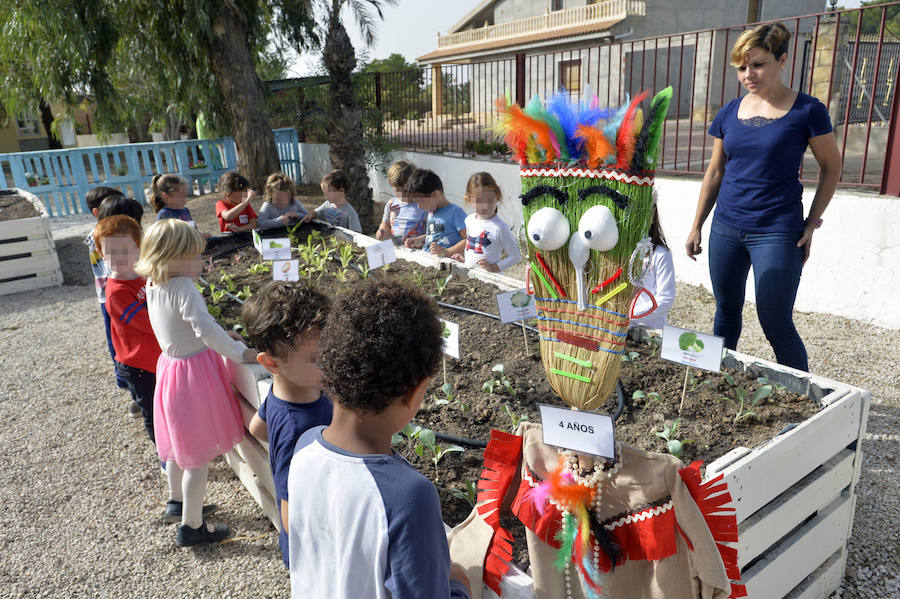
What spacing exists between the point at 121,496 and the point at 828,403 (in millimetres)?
3125

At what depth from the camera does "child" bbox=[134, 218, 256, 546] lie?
7.86 ft

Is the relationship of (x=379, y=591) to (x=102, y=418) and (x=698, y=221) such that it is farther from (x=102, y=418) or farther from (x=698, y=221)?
(x=102, y=418)

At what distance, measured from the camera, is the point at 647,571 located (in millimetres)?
1407

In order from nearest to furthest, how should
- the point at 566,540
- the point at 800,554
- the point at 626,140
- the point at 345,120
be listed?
the point at 626,140
the point at 566,540
the point at 800,554
the point at 345,120

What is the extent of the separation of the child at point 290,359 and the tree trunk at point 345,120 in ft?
23.9

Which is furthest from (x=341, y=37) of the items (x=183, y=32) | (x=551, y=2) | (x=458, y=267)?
(x=551, y=2)

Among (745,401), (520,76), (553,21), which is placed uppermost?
(553,21)

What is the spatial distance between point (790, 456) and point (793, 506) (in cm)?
17

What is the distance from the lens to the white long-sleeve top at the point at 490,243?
13.0ft

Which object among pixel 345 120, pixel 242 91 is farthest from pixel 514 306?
pixel 242 91

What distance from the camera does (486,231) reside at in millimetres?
3973

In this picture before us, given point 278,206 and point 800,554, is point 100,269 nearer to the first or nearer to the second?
point 278,206

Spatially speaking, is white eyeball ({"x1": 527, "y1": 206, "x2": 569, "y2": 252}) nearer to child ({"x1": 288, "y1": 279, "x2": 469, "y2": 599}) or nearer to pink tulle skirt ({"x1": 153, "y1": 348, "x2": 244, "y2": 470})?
child ({"x1": 288, "y1": 279, "x2": 469, "y2": 599})

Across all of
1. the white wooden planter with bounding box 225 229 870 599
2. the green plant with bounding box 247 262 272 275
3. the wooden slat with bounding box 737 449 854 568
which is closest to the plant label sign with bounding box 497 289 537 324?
the white wooden planter with bounding box 225 229 870 599
